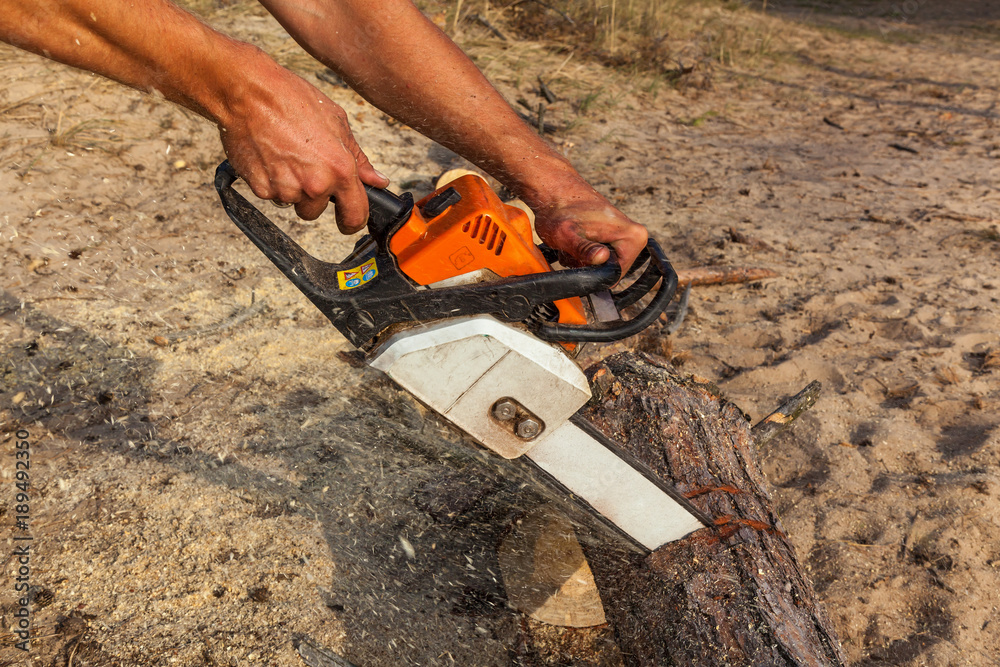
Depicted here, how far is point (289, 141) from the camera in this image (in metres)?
1.38

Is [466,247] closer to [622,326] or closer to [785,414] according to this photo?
[622,326]

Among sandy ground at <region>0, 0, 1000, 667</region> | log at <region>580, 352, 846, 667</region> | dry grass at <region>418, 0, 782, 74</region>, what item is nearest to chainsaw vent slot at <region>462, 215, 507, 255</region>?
log at <region>580, 352, 846, 667</region>

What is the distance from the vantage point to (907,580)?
2068 mm

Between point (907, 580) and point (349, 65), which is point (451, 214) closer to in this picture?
point (349, 65)

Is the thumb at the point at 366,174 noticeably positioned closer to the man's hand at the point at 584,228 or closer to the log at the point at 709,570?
the man's hand at the point at 584,228

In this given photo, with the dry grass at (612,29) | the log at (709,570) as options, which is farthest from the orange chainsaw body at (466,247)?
the dry grass at (612,29)

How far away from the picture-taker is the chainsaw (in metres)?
1.47

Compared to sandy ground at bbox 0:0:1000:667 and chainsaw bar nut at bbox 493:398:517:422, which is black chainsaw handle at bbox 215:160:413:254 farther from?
sandy ground at bbox 0:0:1000:667

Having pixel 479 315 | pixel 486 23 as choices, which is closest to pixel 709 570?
pixel 479 315

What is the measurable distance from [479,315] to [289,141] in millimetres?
573

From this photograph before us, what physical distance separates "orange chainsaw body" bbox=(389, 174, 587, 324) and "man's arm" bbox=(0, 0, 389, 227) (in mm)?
140

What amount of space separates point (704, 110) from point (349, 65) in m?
5.53

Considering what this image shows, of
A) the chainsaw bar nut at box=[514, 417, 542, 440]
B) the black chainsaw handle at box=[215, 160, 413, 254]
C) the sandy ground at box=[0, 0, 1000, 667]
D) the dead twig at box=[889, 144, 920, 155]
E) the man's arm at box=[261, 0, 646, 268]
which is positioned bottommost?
the sandy ground at box=[0, 0, 1000, 667]

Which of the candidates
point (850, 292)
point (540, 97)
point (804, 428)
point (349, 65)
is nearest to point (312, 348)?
point (349, 65)
